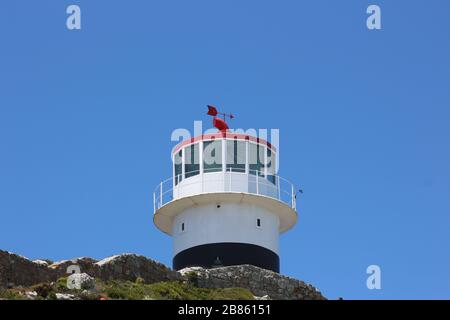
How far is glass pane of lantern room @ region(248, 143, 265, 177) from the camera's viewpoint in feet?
141

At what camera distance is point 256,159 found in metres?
43.2

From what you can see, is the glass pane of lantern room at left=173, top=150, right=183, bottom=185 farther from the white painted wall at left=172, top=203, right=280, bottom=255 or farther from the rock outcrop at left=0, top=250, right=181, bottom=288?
the rock outcrop at left=0, top=250, right=181, bottom=288

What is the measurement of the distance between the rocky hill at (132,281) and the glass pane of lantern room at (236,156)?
4.38 meters

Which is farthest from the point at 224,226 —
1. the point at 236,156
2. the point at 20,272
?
the point at 20,272

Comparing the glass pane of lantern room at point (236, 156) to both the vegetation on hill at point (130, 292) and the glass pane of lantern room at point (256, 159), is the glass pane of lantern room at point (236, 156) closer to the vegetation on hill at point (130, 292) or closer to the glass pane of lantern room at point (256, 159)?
the glass pane of lantern room at point (256, 159)

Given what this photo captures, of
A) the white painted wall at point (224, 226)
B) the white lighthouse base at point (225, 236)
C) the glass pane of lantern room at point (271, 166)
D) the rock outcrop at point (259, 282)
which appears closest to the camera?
the rock outcrop at point (259, 282)

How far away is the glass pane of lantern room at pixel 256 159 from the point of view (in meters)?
42.9

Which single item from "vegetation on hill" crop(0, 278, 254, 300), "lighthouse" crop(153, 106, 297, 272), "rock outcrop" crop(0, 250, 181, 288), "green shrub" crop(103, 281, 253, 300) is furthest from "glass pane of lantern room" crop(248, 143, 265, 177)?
"rock outcrop" crop(0, 250, 181, 288)

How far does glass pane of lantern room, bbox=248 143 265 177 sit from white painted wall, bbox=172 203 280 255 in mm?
1347

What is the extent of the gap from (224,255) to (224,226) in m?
0.97

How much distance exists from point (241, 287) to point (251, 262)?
288 cm

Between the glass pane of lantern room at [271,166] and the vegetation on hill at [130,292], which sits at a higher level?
the glass pane of lantern room at [271,166]

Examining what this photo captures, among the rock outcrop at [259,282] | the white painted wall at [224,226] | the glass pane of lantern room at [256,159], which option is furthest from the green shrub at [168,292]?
the glass pane of lantern room at [256,159]
